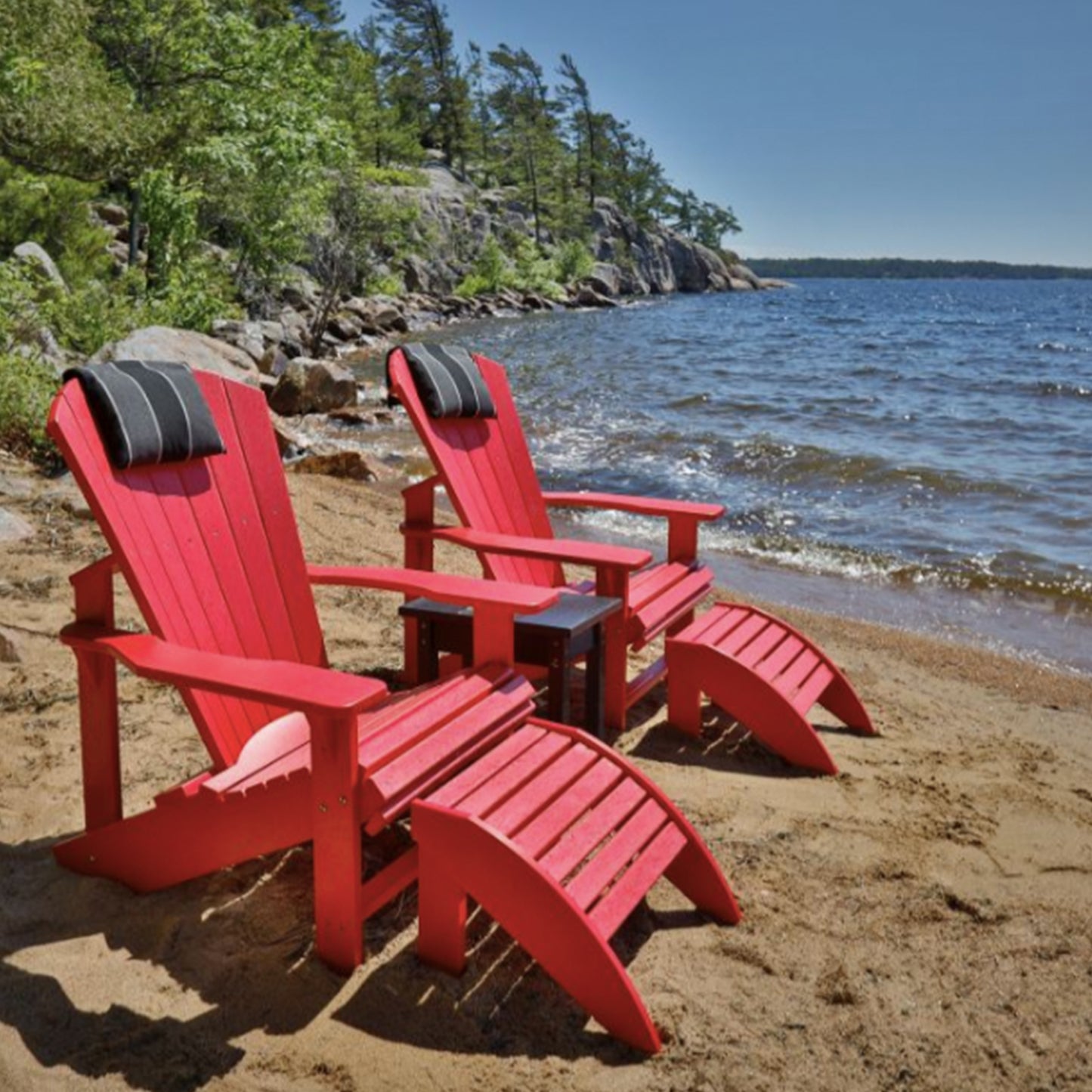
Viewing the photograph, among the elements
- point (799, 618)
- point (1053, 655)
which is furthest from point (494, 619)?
point (1053, 655)

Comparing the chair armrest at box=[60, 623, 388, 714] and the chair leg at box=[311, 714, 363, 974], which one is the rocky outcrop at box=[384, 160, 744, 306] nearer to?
the chair armrest at box=[60, 623, 388, 714]

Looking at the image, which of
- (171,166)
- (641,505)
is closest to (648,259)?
(171,166)

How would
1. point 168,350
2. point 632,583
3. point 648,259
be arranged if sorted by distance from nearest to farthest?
point 632,583, point 168,350, point 648,259

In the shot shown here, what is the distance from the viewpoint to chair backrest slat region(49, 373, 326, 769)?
8.17ft

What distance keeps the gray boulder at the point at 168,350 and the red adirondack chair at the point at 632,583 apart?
456 cm

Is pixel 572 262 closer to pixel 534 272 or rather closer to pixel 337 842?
pixel 534 272

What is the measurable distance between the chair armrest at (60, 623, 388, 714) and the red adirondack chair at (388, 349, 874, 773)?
1.37m

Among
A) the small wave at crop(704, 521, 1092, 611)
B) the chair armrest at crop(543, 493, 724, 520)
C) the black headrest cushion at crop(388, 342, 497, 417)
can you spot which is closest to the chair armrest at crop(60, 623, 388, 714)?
the black headrest cushion at crop(388, 342, 497, 417)

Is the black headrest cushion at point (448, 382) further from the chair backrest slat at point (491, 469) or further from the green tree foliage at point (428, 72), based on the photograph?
the green tree foliage at point (428, 72)

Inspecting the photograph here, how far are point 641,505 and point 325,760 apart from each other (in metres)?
2.32

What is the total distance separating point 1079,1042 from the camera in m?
2.10

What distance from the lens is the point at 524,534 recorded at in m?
4.17

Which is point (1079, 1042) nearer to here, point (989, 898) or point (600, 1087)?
point (989, 898)

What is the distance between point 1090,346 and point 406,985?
30.6m
